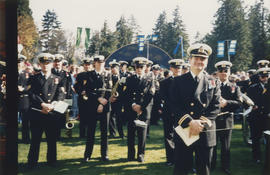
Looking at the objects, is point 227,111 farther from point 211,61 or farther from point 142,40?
point 211,61

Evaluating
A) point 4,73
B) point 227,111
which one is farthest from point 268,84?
point 4,73

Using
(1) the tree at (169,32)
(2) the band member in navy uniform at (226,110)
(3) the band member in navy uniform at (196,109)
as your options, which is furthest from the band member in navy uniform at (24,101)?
(1) the tree at (169,32)

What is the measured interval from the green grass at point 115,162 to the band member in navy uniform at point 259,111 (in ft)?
1.71

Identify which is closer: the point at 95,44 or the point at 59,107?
the point at 59,107

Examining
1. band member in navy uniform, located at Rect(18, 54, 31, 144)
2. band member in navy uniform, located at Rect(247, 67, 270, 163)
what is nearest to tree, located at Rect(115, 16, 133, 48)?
band member in navy uniform, located at Rect(18, 54, 31, 144)

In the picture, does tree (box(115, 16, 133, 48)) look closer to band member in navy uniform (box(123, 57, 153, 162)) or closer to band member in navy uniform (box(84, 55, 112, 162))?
band member in navy uniform (box(84, 55, 112, 162))

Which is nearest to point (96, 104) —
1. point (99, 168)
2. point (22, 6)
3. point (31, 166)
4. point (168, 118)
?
point (99, 168)

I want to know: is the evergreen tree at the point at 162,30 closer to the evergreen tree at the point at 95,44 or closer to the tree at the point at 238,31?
the tree at the point at 238,31

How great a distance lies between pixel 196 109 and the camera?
3.53 meters

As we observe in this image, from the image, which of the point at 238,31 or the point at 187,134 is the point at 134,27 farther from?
the point at 187,134

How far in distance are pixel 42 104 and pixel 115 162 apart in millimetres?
2369

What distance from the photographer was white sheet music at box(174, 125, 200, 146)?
3432 mm

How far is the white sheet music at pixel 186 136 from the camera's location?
11.3ft

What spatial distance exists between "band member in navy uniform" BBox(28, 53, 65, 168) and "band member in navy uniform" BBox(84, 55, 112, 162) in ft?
2.82
